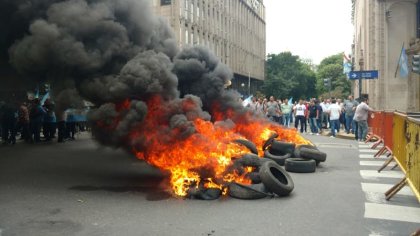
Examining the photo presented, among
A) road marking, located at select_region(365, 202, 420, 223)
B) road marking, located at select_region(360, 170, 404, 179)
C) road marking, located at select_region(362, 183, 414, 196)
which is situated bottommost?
road marking, located at select_region(365, 202, 420, 223)

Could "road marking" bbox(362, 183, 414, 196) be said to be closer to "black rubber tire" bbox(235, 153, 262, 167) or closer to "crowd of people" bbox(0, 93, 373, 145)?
"black rubber tire" bbox(235, 153, 262, 167)

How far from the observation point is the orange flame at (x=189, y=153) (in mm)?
7086

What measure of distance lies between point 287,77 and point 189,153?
2797 inches

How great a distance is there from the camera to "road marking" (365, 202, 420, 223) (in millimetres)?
5809

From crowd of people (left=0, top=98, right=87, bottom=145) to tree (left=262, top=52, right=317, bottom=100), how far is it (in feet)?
194

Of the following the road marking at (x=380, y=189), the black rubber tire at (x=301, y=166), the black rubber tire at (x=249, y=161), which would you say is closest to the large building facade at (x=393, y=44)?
the black rubber tire at (x=301, y=166)

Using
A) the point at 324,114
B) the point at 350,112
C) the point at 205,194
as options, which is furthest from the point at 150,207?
the point at 324,114

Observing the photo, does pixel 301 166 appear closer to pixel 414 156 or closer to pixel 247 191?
pixel 247 191

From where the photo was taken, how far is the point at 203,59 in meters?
11.9

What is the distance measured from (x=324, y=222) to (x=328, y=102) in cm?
1637

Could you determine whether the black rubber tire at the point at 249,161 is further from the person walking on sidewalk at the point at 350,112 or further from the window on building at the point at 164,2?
the window on building at the point at 164,2

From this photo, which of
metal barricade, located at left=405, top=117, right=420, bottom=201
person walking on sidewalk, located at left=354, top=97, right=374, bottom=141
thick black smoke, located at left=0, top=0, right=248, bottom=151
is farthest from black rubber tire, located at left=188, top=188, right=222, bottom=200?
person walking on sidewalk, located at left=354, top=97, right=374, bottom=141

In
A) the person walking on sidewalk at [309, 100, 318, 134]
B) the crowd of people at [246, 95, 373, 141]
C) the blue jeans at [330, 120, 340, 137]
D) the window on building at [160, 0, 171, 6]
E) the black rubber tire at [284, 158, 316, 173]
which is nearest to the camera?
the black rubber tire at [284, 158, 316, 173]

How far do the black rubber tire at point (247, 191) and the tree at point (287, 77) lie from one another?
66698 mm
